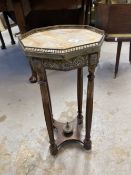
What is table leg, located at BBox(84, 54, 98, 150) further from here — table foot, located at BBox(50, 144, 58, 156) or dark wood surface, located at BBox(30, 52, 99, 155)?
table foot, located at BBox(50, 144, 58, 156)

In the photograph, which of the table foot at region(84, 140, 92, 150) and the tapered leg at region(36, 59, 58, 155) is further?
the table foot at region(84, 140, 92, 150)

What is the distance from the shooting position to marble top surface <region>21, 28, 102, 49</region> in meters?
0.89

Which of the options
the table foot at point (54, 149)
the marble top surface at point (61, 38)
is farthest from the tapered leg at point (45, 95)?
the marble top surface at point (61, 38)

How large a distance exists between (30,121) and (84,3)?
3.97 ft

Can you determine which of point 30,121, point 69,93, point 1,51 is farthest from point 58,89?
point 1,51

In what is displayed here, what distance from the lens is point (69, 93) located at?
1817mm

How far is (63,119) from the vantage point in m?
1.53

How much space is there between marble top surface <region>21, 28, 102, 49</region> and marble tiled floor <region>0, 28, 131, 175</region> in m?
0.71

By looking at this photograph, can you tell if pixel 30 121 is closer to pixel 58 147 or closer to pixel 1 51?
pixel 58 147

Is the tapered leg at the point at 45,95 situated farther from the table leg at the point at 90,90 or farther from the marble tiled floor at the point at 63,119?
the table leg at the point at 90,90

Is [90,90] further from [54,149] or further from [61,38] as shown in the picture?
[54,149]

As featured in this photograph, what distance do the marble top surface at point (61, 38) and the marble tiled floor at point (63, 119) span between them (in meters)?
0.71

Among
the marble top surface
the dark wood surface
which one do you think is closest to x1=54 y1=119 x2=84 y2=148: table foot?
the dark wood surface

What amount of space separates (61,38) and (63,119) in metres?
0.74
